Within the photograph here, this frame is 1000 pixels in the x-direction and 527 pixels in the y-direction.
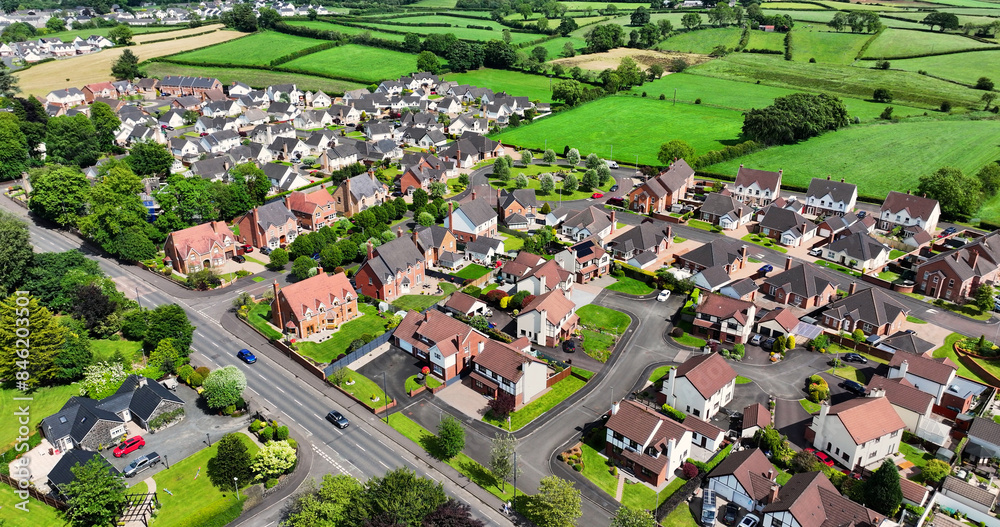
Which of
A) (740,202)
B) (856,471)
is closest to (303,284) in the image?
(856,471)

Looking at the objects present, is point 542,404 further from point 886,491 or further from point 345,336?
point 886,491

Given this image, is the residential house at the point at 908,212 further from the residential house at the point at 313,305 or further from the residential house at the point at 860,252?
the residential house at the point at 313,305

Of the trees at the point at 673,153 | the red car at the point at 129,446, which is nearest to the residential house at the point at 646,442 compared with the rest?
the red car at the point at 129,446

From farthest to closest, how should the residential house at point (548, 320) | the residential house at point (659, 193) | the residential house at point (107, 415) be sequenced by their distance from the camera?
the residential house at point (659, 193)
the residential house at point (548, 320)
the residential house at point (107, 415)

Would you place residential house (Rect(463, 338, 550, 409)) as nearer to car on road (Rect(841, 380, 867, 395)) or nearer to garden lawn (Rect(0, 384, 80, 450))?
car on road (Rect(841, 380, 867, 395))

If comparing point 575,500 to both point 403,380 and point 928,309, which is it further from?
point 928,309

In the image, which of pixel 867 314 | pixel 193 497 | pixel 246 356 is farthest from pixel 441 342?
pixel 867 314

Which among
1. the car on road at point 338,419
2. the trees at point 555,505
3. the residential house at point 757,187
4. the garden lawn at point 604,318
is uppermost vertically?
the residential house at point 757,187
